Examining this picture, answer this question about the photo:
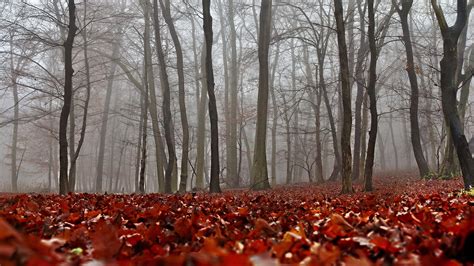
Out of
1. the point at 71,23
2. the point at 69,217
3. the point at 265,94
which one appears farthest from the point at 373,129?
the point at 69,217

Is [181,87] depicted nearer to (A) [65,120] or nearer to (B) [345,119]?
(A) [65,120]

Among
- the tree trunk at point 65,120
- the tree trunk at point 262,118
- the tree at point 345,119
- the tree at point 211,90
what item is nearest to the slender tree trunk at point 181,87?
the tree trunk at point 262,118

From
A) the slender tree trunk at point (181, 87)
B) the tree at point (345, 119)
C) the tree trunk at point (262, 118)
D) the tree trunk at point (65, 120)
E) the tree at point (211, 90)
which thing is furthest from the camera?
the slender tree trunk at point (181, 87)

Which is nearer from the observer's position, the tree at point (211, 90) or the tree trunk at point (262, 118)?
the tree at point (211, 90)

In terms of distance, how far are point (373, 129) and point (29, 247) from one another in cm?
1072

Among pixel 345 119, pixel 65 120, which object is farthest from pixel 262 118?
pixel 65 120

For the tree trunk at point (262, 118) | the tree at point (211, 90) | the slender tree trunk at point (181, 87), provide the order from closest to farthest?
the tree at point (211, 90) → the tree trunk at point (262, 118) → the slender tree trunk at point (181, 87)

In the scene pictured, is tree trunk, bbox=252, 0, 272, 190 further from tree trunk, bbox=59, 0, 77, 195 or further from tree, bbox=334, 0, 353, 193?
tree trunk, bbox=59, 0, 77, 195

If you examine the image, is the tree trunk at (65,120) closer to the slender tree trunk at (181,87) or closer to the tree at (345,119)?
the slender tree trunk at (181,87)

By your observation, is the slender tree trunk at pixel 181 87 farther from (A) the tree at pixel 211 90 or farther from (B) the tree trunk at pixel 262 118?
(A) the tree at pixel 211 90

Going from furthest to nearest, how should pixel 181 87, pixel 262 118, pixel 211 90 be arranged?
pixel 181 87, pixel 262 118, pixel 211 90

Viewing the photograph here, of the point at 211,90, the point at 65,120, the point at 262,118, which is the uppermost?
the point at 211,90

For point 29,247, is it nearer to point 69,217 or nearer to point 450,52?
point 69,217

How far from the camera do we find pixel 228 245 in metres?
1.84
